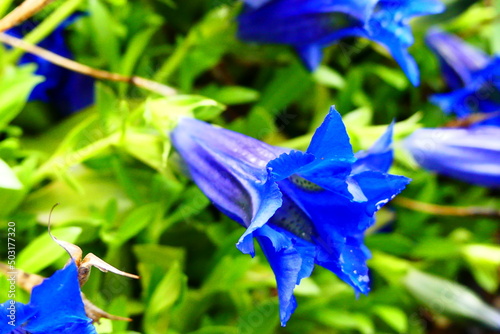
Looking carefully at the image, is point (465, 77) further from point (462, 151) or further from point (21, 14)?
point (21, 14)

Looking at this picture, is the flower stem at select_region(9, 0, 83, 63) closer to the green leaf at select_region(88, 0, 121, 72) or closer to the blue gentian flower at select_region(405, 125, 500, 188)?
the green leaf at select_region(88, 0, 121, 72)

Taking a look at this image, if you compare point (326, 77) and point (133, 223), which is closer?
point (133, 223)

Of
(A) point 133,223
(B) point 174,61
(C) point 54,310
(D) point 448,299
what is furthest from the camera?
(D) point 448,299

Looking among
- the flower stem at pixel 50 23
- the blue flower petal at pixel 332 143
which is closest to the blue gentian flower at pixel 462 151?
the blue flower petal at pixel 332 143

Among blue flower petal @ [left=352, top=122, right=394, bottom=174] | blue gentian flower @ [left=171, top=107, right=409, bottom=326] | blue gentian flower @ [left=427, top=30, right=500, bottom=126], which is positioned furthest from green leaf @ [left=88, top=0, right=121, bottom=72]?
blue gentian flower @ [left=427, top=30, right=500, bottom=126]

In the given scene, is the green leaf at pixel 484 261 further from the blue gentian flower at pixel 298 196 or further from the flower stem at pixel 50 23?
the flower stem at pixel 50 23

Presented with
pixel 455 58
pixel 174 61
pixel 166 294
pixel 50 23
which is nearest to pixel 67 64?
pixel 50 23
